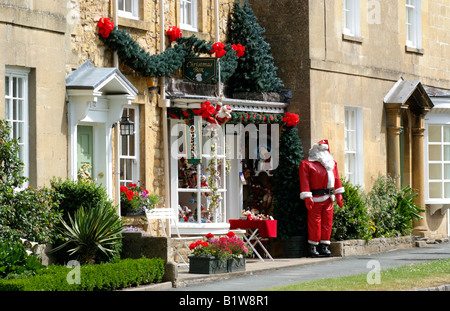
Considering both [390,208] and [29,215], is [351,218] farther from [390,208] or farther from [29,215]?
[29,215]

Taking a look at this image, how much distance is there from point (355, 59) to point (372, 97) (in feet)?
3.40

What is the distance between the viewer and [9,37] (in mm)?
14695

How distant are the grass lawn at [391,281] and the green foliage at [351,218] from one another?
4202mm

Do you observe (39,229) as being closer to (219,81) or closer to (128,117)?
(128,117)

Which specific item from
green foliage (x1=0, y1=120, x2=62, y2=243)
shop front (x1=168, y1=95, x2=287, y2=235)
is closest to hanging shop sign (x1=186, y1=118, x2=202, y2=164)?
shop front (x1=168, y1=95, x2=287, y2=235)

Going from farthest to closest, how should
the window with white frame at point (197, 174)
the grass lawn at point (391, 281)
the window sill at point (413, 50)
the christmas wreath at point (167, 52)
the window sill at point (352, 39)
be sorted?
the window sill at point (413, 50), the window sill at point (352, 39), the window with white frame at point (197, 174), the christmas wreath at point (167, 52), the grass lawn at point (391, 281)

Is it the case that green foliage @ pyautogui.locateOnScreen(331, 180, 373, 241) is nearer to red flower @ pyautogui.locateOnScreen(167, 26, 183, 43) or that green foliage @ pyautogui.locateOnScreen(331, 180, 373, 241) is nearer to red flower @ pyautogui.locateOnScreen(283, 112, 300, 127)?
red flower @ pyautogui.locateOnScreen(283, 112, 300, 127)

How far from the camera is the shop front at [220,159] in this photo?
1881 centimetres

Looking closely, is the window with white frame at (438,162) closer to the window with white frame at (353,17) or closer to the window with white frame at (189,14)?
the window with white frame at (353,17)

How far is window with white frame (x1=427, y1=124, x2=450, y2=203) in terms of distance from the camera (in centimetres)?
2503

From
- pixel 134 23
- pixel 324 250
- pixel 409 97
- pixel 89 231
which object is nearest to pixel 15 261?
pixel 89 231

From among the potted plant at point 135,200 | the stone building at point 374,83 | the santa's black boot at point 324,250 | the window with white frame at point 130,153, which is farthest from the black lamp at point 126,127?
the santa's black boot at point 324,250

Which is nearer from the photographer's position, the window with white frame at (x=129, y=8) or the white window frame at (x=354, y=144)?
the window with white frame at (x=129, y=8)

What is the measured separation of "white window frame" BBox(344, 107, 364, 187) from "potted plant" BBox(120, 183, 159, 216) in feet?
20.5
